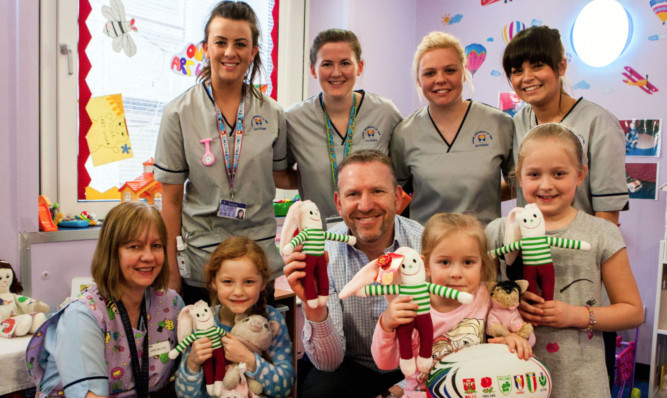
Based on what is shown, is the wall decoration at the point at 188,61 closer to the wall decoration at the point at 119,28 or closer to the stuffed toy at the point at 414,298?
the wall decoration at the point at 119,28

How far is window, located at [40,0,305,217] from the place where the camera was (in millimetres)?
2914

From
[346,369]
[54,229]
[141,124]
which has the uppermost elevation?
[141,124]

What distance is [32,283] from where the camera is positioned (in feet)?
8.18

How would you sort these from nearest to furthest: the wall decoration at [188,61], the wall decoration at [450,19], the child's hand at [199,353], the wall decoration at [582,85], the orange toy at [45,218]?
the child's hand at [199,353]
the orange toy at [45,218]
the wall decoration at [188,61]
the wall decoration at [582,85]
the wall decoration at [450,19]

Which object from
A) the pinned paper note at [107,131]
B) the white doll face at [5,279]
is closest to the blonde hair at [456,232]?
the white doll face at [5,279]

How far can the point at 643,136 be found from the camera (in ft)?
12.8

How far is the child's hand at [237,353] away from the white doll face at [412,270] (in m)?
0.75

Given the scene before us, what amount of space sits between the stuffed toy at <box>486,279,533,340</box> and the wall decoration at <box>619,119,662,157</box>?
9.83 feet

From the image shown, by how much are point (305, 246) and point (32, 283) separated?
1660 millimetres

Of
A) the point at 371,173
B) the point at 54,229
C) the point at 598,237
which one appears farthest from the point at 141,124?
the point at 598,237

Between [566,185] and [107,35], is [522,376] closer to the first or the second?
[566,185]

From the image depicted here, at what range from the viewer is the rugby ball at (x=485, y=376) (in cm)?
142

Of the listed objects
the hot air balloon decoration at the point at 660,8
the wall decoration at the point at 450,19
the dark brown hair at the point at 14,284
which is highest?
the wall decoration at the point at 450,19

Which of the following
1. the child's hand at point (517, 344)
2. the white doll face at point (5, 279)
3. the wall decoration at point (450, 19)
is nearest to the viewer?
the child's hand at point (517, 344)
